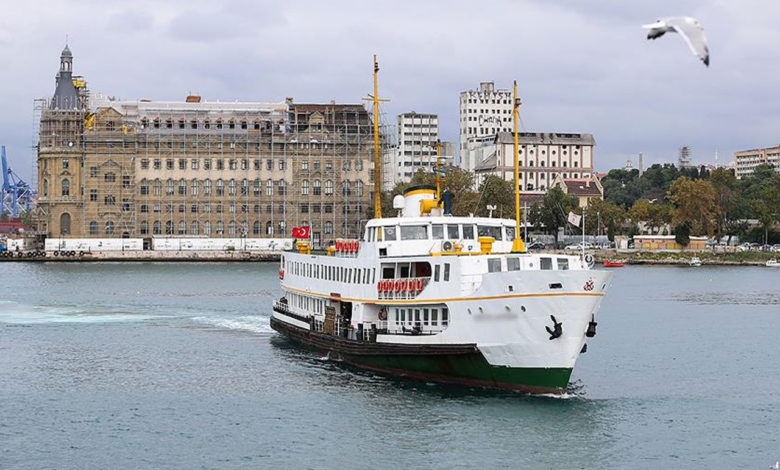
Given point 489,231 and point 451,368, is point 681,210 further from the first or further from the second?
point 451,368

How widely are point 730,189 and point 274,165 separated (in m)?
76.6

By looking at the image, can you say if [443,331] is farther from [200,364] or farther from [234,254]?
[234,254]

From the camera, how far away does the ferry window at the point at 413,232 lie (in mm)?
51031

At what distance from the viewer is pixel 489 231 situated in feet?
170

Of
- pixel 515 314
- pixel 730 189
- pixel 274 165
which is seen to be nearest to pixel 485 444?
pixel 515 314

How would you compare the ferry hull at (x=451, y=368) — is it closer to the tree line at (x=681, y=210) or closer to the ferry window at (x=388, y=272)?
the ferry window at (x=388, y=272)

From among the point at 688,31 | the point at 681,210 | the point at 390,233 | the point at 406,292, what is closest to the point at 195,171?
the point at 681,210

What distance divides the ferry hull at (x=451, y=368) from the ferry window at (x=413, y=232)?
4959mm

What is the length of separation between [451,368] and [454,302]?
8.75 ft

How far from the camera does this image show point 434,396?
45562mm

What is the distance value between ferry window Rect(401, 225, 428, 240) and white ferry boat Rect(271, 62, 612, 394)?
53mm

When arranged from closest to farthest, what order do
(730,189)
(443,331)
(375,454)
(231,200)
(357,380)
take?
(375,454) → (443,331) → (357,380) → (231,200) → (730,189)

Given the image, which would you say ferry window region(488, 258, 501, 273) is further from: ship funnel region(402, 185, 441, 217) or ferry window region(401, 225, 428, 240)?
ship funnel region(402, 185, 441, 217)

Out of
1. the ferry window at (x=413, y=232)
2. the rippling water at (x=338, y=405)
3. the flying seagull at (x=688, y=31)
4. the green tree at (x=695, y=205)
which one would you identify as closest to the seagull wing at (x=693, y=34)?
the flying seagull at (x=688, y=31)
